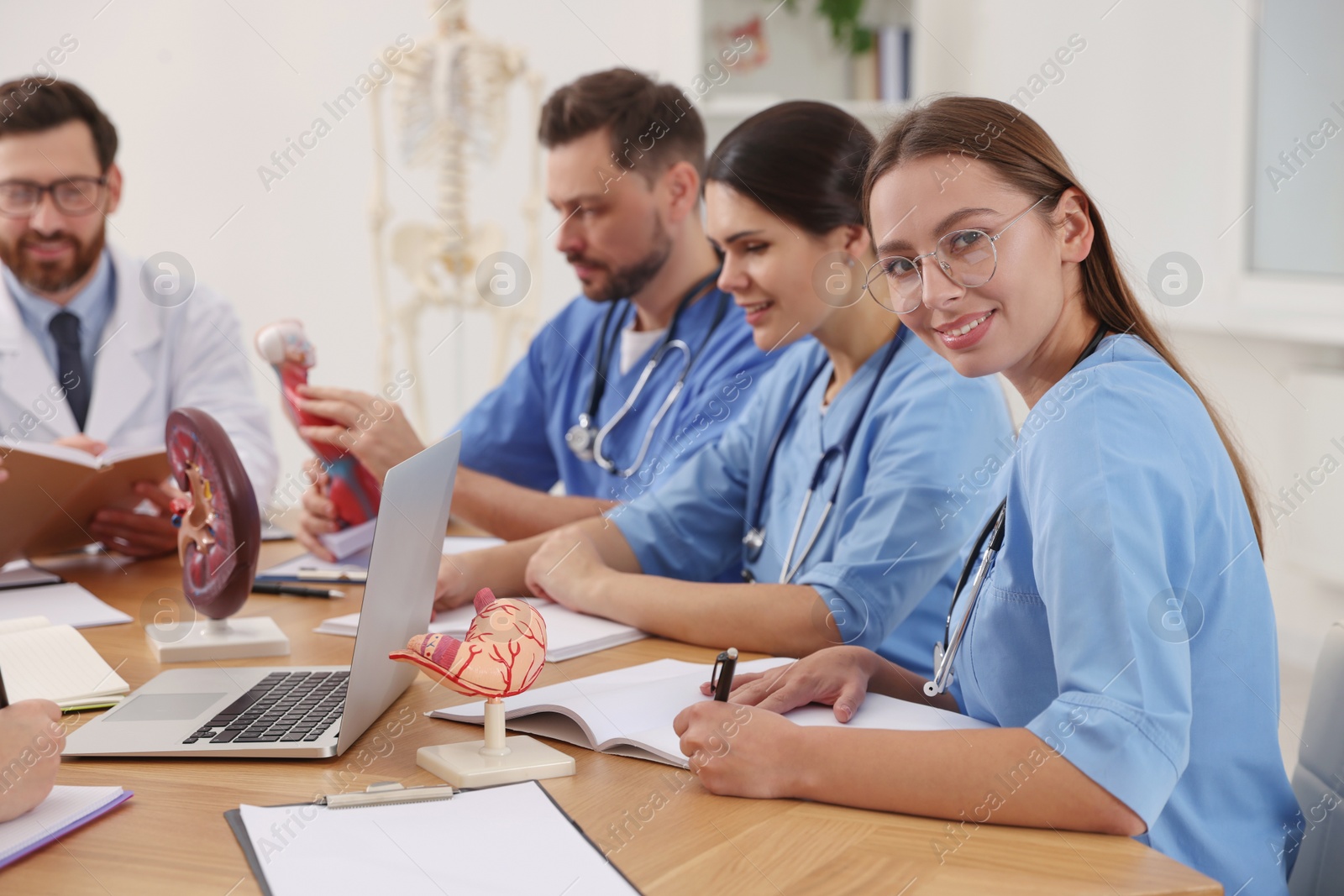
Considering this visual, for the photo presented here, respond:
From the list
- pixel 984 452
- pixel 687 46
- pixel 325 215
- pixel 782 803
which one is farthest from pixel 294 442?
pixel 782 803

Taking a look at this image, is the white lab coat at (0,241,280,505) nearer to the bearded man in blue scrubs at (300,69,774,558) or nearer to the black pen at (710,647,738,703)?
the bearded man in blue scrubs at (300,69,774,558)

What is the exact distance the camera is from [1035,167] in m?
1.10

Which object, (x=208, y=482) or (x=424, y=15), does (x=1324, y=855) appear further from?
(x=424, y=15)

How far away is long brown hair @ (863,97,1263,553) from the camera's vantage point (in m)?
1.10

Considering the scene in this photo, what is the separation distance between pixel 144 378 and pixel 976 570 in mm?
1985

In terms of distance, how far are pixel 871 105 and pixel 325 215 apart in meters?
1.96

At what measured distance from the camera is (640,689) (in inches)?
47.4

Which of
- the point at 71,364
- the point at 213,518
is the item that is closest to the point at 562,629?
the point at 213,518

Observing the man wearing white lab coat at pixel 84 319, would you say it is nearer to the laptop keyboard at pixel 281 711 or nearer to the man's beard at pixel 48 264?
the man's beard at pixel 48 264

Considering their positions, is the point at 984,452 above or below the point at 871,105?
below

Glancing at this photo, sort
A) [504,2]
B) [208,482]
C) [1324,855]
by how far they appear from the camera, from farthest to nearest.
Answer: [504,2], [208,482], [1324,855]

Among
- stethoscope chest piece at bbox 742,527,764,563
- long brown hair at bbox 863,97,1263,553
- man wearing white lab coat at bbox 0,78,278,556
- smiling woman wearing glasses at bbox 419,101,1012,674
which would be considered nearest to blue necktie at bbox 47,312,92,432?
man wearing white lab coat at bbox 0,78,278,556

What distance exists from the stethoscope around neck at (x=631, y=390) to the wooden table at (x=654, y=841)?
1.18 meters

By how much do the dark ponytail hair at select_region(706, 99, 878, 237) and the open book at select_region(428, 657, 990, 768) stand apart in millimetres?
748
